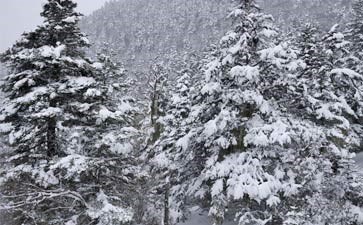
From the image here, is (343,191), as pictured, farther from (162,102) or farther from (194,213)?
(162,102)

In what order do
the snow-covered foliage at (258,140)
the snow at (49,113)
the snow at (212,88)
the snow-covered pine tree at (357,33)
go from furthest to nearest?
the snow-covered pine tree at (357,33), the snow at (212,88), the snow-covered foliage at (258,140), the snow at (49,113)

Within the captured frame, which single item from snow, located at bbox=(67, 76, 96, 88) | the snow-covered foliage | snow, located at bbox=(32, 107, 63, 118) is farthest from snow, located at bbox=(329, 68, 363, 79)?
snow, located at bbox=(32, 107, 63, 118)

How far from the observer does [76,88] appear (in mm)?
14000

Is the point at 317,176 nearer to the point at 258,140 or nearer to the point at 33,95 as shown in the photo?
the point at 258,140

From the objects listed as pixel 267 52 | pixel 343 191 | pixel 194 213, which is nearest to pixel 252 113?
pixel 267 52

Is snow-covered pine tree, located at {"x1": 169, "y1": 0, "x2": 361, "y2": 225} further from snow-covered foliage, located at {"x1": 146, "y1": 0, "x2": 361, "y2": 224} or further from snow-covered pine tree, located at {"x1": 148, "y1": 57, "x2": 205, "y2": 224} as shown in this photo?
snow-covered pine tree, located at {"x1": 148, "y1": 57, "x2": 205, "y2": 224}

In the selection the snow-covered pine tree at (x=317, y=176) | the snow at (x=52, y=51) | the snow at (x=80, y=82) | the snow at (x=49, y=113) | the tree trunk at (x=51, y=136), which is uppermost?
the snow at (x=52, y=51)

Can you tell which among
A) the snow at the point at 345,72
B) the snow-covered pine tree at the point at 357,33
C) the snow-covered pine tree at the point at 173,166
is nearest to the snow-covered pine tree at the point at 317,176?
the snow-covered pine tree at the point at 173,166

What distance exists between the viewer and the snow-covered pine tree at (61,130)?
13.6m

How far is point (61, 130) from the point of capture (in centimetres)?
1438

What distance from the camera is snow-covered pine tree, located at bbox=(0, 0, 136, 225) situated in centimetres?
1359

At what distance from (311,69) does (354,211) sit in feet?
47.2

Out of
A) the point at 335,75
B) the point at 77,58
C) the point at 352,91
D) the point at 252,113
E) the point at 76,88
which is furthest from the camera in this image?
the point at 352,91

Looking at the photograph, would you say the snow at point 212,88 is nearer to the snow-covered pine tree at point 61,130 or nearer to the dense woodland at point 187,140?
the dense woodland at point 187,140
